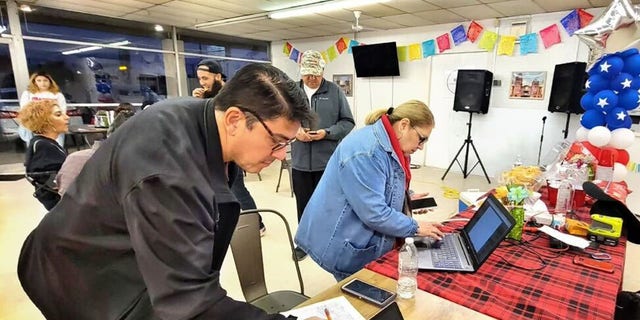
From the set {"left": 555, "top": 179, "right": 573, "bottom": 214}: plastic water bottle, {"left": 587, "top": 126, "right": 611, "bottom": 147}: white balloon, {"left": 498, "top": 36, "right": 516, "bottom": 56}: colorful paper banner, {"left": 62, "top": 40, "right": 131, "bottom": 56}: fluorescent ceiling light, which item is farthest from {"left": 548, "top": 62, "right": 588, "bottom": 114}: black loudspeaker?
{"left": 62, "top": 40, "right": 131, "bottom": 56}: fluorescent ceiling light

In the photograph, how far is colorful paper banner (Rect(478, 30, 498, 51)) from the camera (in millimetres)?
5156

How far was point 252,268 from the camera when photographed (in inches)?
64.5

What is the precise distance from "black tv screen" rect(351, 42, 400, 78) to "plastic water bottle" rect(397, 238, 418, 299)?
5332mm

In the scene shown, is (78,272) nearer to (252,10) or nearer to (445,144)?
(252,10)

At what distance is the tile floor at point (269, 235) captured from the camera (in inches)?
92.8

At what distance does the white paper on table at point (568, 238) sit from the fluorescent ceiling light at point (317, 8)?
3.59 m

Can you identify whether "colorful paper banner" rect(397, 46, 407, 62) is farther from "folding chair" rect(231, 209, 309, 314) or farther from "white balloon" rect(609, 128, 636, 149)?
"folding chair" rect(231, 209, 309, 314)

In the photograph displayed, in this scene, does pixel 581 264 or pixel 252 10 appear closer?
pixel 581 264

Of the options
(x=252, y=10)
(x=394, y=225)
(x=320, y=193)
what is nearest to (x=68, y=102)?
Result: (x=252, y=10)

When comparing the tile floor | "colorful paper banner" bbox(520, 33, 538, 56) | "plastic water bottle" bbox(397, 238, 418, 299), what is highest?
"colorful paper banner" bbox(520, 33, 538, 56)

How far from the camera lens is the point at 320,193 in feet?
5.19

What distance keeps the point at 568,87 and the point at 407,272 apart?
4.29 meters

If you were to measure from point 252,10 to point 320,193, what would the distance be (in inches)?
162

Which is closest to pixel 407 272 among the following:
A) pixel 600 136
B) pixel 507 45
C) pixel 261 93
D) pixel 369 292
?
pixel 369 292
